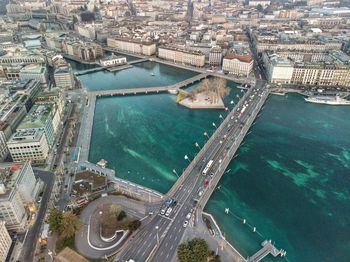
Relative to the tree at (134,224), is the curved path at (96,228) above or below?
below

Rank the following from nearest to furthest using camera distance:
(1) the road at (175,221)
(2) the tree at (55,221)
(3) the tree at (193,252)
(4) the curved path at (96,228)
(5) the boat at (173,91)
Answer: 1. (3) the tree at (193,252)
2. (1) the road at (175,221)
3. (4) the curved path at (96,228)
4. (2) the tree at (55,221)
5. (5) the boat at (173,91)

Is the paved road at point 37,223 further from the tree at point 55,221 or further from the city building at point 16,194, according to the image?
the tree at point 55,221

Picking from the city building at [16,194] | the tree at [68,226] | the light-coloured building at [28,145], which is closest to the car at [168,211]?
the tree at [68,226]

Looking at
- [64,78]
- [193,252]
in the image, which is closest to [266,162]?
[193,252]

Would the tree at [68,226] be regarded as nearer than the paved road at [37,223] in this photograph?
No

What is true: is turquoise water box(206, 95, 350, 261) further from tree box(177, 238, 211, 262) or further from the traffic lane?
the traffic lane

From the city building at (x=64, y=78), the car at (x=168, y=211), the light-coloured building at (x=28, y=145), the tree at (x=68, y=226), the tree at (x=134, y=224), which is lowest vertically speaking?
the car at (x=168, y=211)
